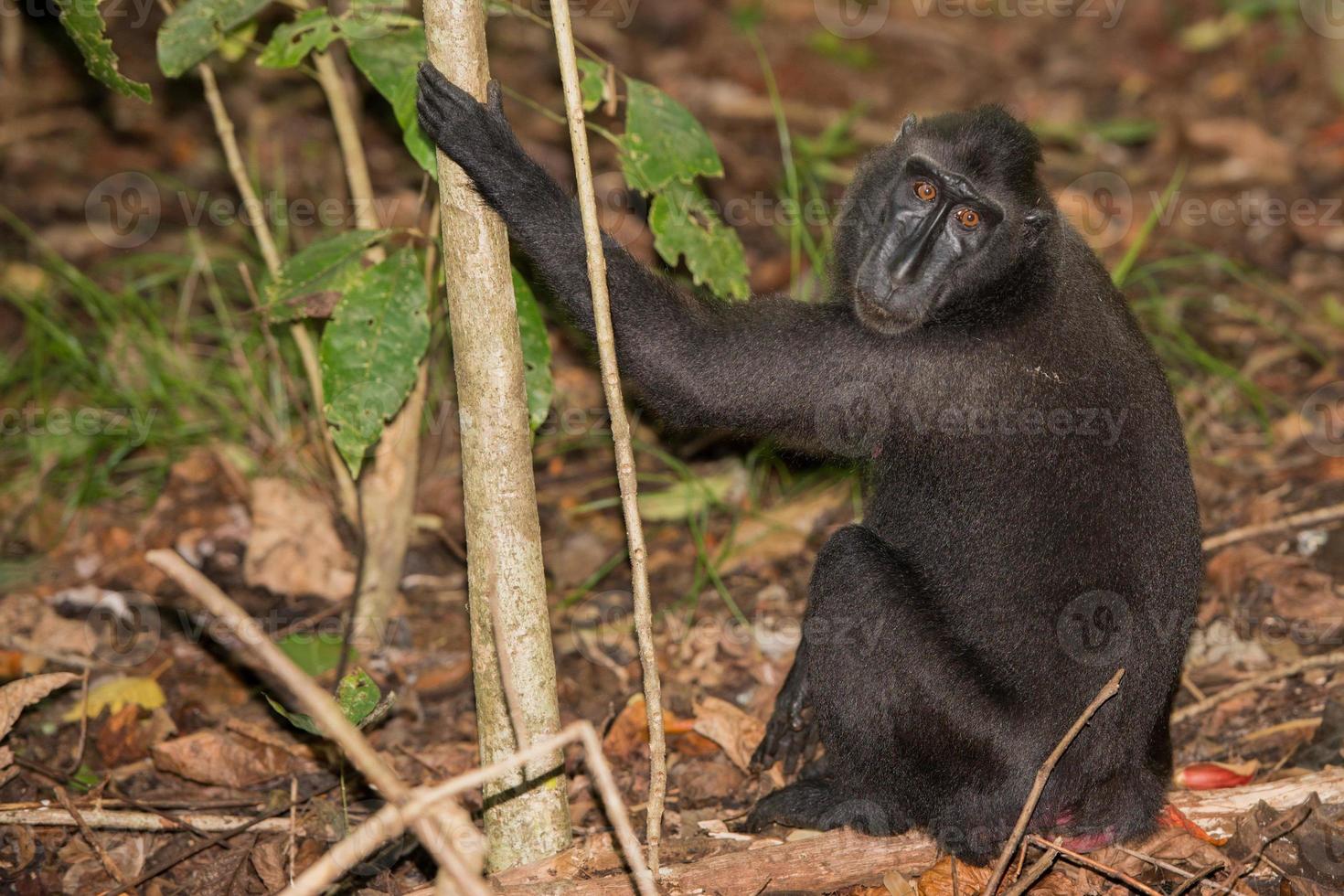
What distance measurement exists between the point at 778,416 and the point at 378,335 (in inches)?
53.8

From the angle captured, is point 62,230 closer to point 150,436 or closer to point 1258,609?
point 150,436

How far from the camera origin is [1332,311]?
7.64 meters

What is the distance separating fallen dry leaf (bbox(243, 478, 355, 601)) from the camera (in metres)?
6.02

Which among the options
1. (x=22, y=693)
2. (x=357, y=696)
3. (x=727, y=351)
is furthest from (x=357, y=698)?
(x=727, y=351)

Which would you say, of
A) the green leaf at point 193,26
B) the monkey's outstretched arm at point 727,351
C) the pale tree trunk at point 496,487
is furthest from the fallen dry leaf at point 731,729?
the green leaf at point 193,26

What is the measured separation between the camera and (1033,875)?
4156 mm

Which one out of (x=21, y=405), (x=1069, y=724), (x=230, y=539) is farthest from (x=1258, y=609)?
(x=21, y=405)

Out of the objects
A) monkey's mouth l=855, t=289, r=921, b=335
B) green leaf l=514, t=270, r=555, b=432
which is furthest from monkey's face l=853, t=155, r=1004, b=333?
green leaf l=514, t=270, r=555, b=432

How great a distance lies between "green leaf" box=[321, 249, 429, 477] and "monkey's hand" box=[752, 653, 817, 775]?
1.82 m

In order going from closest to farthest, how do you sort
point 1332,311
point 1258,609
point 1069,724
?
point 1069,724, point 1258,609, point 1332,311

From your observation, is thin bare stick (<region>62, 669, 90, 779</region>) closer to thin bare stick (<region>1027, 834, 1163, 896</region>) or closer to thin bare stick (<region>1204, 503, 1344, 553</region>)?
thin bare stick (<region>1027, 834, 1163, 896</region>)

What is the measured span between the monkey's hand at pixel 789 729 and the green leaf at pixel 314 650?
69.1 inches

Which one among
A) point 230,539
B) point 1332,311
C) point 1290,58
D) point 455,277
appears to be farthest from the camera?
point 1290,58

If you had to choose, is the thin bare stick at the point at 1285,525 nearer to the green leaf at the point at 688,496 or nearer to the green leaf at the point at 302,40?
the green leaf at the point at 688,496
